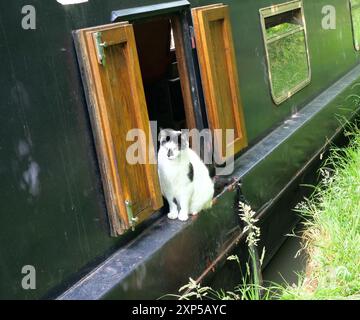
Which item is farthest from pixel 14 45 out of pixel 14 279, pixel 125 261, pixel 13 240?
pixel 125 261

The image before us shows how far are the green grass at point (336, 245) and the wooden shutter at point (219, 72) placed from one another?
870mm

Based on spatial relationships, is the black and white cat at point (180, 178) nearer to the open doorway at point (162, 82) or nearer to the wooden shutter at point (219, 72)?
the wooden shutter at point (219, 72)

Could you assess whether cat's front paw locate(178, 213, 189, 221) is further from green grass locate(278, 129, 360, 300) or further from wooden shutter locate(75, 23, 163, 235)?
green grass locate(278, 129, 360, 300)

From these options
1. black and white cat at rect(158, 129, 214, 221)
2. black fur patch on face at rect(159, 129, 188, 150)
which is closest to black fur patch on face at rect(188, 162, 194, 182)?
black and white cat at rect(158, 129, 214, 221)

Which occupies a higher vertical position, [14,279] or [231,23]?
[231,23]

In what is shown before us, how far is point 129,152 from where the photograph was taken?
2.77 m

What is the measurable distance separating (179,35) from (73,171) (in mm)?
→ 1418

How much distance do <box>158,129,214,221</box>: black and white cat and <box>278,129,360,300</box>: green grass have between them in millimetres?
754

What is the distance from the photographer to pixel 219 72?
374cm

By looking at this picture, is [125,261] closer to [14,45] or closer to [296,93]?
[14,45]

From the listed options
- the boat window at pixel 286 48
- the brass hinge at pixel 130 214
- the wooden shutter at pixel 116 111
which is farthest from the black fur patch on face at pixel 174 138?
the boat window at pixel 286 48

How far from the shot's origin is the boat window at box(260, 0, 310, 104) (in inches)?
189

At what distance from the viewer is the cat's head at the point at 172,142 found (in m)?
3.23

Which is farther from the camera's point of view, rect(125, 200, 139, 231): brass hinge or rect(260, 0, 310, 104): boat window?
rect(260, 0, 310, 104): boat window
